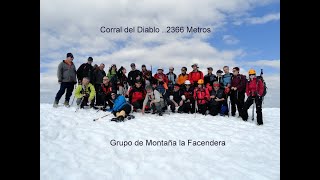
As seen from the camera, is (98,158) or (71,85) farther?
(71,85)

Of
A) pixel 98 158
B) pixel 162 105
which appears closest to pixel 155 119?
pixel 162 105

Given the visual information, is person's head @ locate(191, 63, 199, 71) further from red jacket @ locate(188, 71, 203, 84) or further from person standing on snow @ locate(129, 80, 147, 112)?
person standing on snow @ locate(129, 80, 147, 112)

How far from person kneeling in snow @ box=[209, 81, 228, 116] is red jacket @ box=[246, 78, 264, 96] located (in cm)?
127

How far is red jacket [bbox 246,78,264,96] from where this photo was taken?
391 inches

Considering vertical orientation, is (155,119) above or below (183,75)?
below

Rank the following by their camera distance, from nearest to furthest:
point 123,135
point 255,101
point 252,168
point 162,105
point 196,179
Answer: point 196,179 < point 252,168 < point 123,135 < point 255,101 < point 162,105

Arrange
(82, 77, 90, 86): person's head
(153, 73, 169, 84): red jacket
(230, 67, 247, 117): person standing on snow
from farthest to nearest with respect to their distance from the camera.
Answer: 1. (153, 73, 169, 84): red jacket
2. (82, 77, 90, 86): person's head
3. (230, 67, 247, 117): person standing on snow

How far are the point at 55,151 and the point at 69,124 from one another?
2201 mm

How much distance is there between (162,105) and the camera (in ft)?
37.0

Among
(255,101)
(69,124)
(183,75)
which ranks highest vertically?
(183,75)

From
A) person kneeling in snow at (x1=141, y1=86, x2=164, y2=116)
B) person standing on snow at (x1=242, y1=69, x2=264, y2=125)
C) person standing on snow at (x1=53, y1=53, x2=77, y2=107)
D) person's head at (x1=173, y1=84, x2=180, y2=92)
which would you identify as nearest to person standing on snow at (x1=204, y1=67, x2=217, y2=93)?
person's head at (x1=173, y1=84, x2=180, y2=92)

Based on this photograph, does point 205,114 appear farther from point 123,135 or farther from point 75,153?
point 75,153

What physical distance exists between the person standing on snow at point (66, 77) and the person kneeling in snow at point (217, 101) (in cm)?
507

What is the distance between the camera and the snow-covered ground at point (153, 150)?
6062mm
